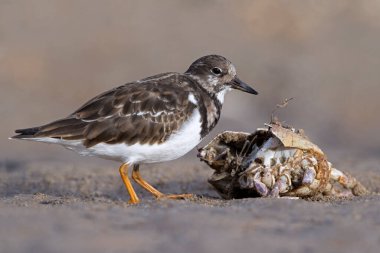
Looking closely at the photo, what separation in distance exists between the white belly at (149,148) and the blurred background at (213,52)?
5.08 meters

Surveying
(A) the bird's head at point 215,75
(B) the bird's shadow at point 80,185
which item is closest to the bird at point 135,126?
(A) the bird's head at point 215,75

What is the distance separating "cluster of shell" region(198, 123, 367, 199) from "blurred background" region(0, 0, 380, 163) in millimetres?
5201

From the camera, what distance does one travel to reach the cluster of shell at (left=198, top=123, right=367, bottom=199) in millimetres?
6754

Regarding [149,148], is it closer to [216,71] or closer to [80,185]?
[216,71]

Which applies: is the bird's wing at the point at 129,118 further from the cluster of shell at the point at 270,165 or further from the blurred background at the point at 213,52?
the blurred background at the point at 213,52

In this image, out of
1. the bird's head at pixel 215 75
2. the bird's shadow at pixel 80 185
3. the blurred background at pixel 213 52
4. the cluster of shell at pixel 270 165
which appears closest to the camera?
the cluster of shell at pixel 270 165

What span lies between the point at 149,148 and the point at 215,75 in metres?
1.26

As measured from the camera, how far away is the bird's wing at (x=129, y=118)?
681 cm

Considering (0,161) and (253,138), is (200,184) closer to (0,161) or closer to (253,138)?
(253,138)

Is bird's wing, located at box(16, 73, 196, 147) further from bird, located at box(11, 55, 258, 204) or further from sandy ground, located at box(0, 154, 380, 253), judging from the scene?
sandy ground, located at box(0, 154, 380, 253)

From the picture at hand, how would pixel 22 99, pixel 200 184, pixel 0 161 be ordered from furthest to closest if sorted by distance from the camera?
pixel 22 99 → pixel 0 161 → pixel 200 184

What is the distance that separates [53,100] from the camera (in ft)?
46.9

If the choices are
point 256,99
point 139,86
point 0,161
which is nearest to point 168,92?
point 139,86

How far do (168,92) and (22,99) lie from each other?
306 inches
